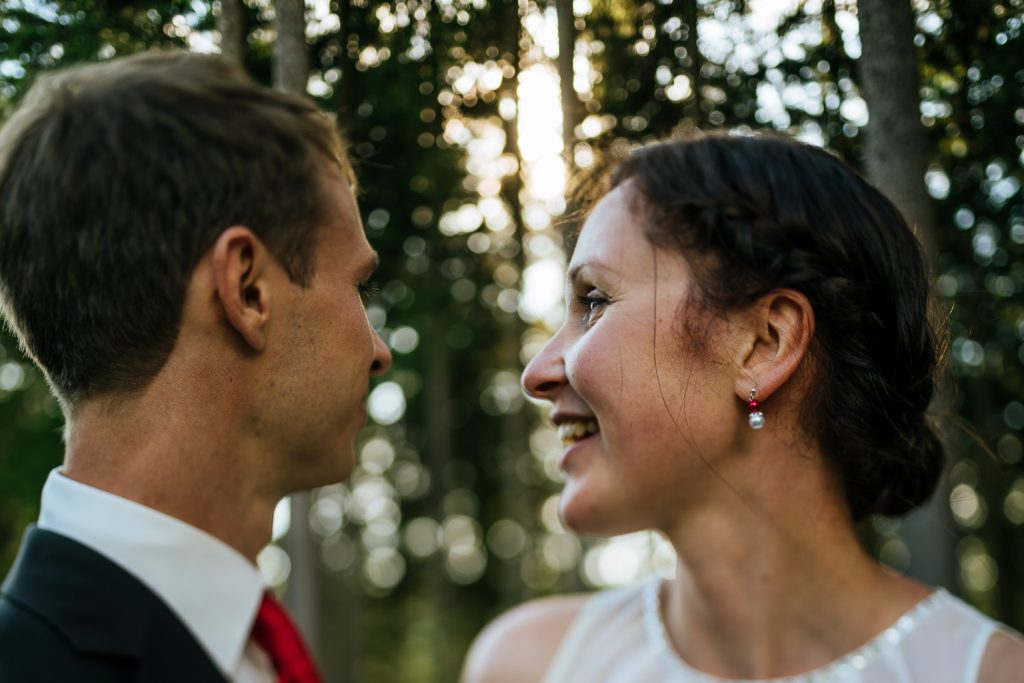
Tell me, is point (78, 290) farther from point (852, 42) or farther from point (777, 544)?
point (852, 42)

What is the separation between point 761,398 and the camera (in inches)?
106

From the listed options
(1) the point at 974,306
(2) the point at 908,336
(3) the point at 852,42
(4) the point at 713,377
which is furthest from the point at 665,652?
(1) the point at 974,306

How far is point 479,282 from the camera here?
15.9 feet

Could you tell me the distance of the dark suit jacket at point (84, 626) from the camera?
1.88m

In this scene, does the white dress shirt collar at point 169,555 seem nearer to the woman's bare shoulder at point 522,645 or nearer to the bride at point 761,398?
the bride at point 761,398

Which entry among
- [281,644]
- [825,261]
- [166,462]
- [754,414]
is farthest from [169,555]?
[825,261]

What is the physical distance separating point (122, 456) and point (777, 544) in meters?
1.81

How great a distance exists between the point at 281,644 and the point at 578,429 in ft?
3.39

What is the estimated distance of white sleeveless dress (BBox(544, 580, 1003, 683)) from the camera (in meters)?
2.72

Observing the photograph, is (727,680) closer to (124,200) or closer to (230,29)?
(124,200)

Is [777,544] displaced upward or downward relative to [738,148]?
downward

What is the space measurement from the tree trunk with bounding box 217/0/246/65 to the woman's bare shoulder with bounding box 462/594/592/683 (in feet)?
6.54

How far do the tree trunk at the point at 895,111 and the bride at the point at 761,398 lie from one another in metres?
0.27

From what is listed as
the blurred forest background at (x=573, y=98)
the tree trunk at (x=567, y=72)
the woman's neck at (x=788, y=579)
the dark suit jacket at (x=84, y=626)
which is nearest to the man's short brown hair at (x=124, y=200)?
the dark suit jacket at (x=84, y=626)
